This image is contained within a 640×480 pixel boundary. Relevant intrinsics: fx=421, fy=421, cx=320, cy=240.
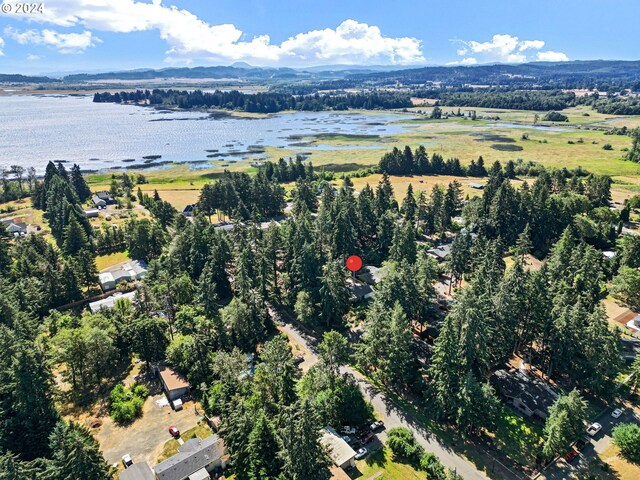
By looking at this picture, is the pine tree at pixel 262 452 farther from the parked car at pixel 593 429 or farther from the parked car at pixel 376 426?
the parked car at pixel 593 429

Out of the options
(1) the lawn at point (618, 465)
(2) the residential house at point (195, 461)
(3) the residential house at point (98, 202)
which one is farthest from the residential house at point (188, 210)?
(1) the lawn at point (618, 465)

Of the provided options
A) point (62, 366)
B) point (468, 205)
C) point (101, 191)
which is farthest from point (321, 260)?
point (101, 191)

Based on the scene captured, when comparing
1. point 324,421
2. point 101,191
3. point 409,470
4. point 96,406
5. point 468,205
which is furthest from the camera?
point 101,191

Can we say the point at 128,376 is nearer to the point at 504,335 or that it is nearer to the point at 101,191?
the point at 504,335

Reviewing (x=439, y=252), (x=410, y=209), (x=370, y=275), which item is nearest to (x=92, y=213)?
(x=370, y=275)

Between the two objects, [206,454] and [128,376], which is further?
[128,376]

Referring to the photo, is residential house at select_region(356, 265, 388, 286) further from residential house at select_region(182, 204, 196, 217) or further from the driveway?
residential house at select_region(182, 204, 196, 217)
